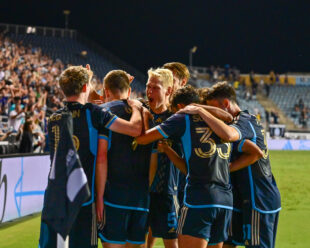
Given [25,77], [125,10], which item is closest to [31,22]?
[125,10]

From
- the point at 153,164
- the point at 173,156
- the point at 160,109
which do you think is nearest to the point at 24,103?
the point at 160,109

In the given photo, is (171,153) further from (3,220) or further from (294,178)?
(294,178)

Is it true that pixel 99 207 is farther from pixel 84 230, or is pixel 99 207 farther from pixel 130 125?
pixel 130 125

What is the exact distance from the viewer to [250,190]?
13.9 ft

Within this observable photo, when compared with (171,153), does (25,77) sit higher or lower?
higher

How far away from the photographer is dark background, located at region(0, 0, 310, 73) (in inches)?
1946

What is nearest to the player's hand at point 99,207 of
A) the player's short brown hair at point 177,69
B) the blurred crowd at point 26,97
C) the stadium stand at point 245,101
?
the blurred crowd at point 26,97

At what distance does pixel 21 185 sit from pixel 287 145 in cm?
2557

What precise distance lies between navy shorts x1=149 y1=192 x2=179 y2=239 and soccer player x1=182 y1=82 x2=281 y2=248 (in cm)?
57

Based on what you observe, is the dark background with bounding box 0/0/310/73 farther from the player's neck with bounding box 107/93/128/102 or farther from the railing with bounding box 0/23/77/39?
the player's neck with bounding box 107/93/128/102

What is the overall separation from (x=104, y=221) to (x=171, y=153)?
32.4 inches

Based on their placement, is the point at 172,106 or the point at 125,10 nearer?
the point at 172,106

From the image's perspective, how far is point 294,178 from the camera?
14836 mm

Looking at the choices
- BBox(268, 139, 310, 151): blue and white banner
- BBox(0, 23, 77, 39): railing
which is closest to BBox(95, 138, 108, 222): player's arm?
BBox(268, 139, 310, 151): blue and white banner
